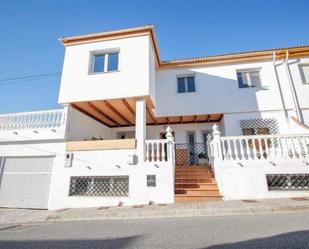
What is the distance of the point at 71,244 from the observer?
3693 mm

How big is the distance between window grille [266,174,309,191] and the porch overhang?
4.35 m

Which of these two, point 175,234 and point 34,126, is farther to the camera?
point 34,126

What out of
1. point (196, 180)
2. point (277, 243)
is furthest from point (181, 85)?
point (277, 243)

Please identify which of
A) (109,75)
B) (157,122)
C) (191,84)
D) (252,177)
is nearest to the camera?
(252,177)

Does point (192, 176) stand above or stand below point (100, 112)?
below

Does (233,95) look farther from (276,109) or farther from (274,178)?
(274,178)

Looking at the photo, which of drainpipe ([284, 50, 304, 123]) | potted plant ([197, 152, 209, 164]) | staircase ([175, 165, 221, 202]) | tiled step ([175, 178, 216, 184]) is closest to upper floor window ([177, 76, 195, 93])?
potted plant ([197, 152, 209, 164])

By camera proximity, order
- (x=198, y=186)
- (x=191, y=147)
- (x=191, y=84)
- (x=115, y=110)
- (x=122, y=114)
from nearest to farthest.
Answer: (x=198, y=186)
(x=115, y=110)
(x=122, y=114)
(x=191, y=84)
(x=191, y=147)

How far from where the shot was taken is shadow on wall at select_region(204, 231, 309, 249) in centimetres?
307

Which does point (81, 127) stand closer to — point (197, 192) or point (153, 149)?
point (153, 149)

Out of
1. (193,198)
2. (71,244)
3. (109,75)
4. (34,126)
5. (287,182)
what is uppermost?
(109,75)

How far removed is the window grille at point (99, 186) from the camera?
7.72m

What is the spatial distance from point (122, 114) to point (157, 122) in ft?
7.93

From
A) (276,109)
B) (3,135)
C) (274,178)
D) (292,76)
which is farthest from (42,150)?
(292,76)
